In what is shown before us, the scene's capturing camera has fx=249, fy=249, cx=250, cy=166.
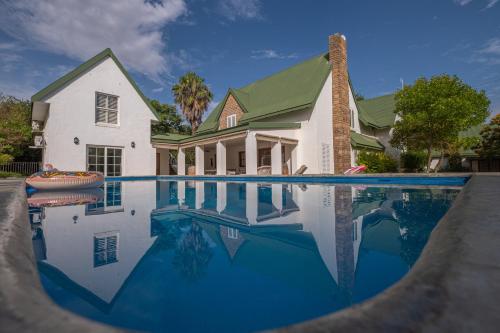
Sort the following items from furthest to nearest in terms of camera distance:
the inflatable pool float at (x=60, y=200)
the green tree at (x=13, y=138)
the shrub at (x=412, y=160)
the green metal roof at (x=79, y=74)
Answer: the shrub at (x=412, y=160) < the green tree at (x=13, y=138) < the green metal roof at (x=79, y=74) < the inflatable pool float at (x=60, y=200)

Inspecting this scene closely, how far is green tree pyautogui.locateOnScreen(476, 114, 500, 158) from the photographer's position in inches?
840

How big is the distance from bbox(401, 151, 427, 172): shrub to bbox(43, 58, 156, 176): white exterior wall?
21.4 metres

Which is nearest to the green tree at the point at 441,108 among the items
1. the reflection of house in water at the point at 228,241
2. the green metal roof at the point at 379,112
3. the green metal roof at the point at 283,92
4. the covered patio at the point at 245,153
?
the green metal roof at the point at 379,112

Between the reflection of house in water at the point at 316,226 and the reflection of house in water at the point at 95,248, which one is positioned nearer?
the reflection of house in water at the point at 95,248

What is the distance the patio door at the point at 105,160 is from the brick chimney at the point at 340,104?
14.6 meters

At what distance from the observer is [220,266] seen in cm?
192

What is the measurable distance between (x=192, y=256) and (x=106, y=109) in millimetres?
16905

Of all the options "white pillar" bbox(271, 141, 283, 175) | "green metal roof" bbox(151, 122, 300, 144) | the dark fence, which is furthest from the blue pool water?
the dark fence

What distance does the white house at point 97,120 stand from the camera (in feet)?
45.9

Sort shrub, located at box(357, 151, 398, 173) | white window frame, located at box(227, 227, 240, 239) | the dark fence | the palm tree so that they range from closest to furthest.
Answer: white window frame, located at box(227, 227, 240, 239) < shrub, located at box(357, 151, 398, 173) < the dark fence < the palm tree

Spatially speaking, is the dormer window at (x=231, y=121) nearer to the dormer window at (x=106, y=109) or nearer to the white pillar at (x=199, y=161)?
the white pillar at (x=199, y=161)

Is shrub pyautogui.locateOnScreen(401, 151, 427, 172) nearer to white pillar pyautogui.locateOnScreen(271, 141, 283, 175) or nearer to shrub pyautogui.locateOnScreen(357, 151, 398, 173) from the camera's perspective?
shrub pyautogui.locateOnScreen(357, 151, 398, 173)

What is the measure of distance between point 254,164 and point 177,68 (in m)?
22.7

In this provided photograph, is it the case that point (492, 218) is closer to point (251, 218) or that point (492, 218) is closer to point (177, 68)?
point (251, 218)
